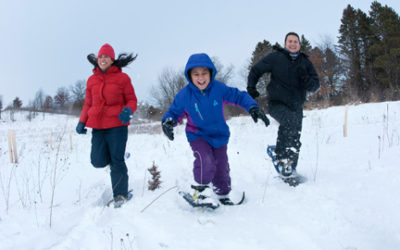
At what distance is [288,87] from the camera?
3154 mm

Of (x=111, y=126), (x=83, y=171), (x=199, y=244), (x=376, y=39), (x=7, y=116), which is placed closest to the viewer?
(x=199, y=244)

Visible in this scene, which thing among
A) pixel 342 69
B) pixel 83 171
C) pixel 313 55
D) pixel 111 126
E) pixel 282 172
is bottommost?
pixel 83 171

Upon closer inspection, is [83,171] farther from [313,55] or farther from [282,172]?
[313,55]

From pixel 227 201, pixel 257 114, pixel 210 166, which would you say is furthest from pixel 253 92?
pixel 227 201

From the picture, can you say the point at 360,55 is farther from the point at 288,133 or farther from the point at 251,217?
Answer: the point at 251,217

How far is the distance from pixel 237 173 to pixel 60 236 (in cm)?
237

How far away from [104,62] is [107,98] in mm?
447

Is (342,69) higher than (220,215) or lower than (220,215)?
higher

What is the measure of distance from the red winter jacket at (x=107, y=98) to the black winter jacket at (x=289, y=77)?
1814mm

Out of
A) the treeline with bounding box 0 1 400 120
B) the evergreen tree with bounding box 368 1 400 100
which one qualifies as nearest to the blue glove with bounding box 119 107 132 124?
the treeline with bounding box 0 1 400 120

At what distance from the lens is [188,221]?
200 centimetres

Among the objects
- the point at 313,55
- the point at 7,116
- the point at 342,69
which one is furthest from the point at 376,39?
the point at 7,116

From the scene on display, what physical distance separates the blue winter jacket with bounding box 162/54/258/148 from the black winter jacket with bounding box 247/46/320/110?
82cm

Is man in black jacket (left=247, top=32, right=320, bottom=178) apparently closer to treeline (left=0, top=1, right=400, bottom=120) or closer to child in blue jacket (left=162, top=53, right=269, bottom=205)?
child in blue jacket (left=162, top=53, right=269, bottom=205)
